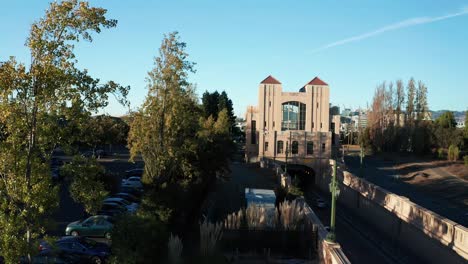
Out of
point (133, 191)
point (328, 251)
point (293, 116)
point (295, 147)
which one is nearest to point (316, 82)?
point (293, 116)

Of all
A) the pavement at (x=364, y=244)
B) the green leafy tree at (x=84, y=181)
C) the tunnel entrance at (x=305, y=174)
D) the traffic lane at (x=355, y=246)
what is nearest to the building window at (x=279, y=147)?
the tunnel entrance at (x=305, y=174)

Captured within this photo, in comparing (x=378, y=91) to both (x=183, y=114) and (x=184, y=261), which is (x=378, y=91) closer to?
(x=183, y=114)

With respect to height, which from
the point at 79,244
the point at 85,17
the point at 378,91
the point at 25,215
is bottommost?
the point at 79,244

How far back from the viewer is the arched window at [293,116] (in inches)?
2817

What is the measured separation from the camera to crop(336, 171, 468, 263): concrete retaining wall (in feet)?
73.4

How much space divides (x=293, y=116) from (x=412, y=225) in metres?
44.9

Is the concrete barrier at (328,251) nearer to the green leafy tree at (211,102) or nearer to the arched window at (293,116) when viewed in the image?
the arched window at (293,116)

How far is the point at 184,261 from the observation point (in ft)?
49.4

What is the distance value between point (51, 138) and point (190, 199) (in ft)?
46.7

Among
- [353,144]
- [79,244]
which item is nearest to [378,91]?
[353,144]

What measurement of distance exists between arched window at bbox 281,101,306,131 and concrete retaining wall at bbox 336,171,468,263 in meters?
29.0

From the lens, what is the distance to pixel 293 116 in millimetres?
72000

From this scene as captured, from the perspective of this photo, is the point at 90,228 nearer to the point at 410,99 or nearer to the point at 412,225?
the point at 412,225

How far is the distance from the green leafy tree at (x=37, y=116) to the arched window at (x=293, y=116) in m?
62.6
